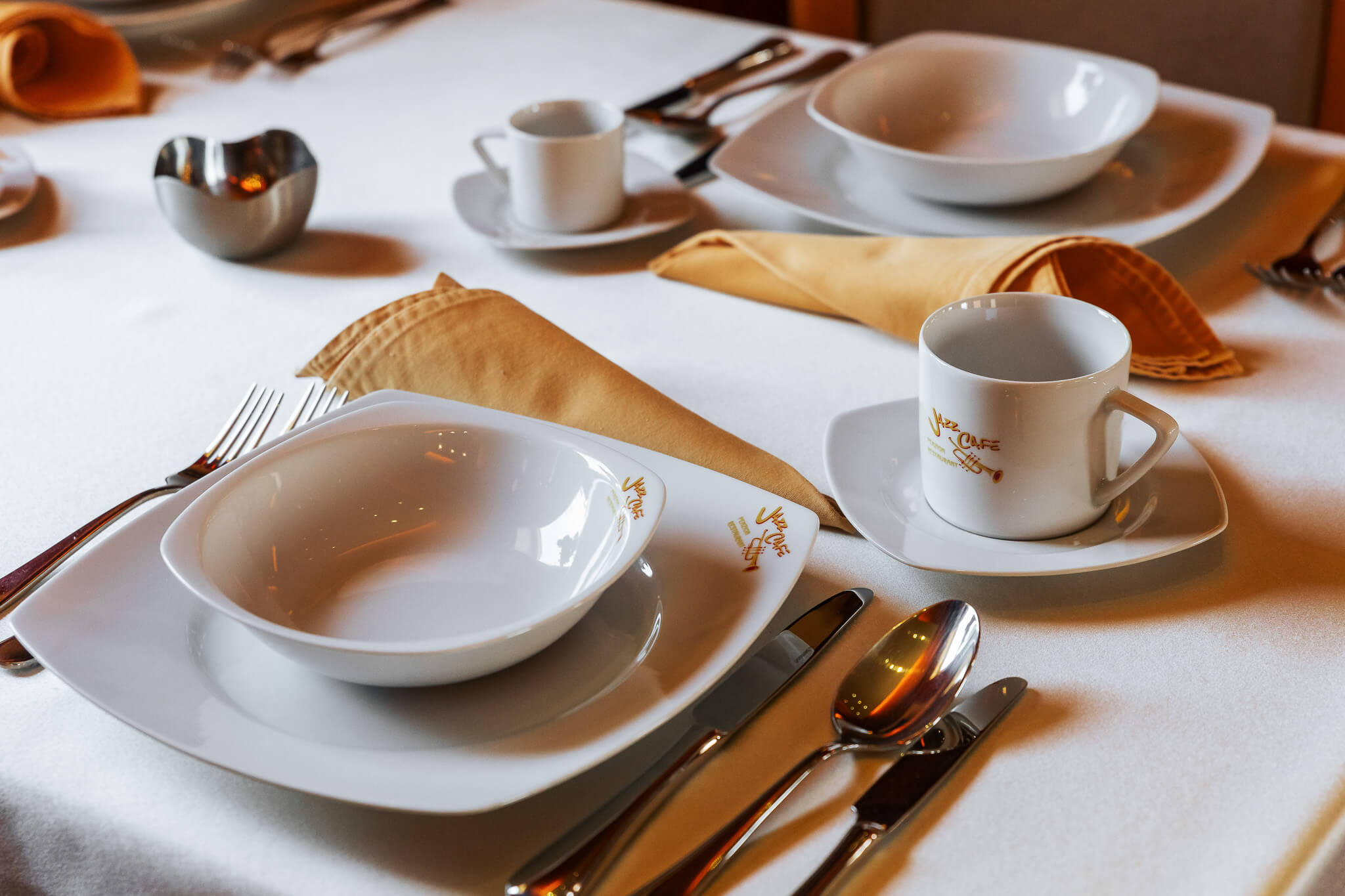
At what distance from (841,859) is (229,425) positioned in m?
0.41

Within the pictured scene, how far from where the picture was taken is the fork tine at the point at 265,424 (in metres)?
0.59

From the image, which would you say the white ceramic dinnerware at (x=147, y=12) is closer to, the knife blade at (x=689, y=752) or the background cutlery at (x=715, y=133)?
the background cutlery at (x=715, y=133)

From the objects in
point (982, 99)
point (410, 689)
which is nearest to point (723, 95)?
point (982, 99)

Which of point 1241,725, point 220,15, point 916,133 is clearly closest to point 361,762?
point 1241,725

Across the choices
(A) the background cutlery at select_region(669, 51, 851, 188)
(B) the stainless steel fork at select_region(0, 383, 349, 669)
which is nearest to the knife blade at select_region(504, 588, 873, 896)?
(B) the stainless steel fork at select_region(0, 383, 349, 669)

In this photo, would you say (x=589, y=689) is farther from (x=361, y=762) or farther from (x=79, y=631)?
(x=79, y=631)

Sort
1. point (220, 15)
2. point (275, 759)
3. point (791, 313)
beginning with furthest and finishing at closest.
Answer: point (220, 15) < point (791, 313) < point (275, 759)

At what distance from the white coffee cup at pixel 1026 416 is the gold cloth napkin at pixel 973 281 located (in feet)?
0.33

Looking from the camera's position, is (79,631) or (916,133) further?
(916,133)

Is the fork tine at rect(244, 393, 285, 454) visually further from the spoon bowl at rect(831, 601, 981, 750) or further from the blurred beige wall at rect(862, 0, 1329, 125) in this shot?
the blurred beige wall at rect(862, 0, 1329, 125)

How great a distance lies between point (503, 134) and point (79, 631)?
1.74 ft

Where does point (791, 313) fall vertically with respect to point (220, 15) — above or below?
below

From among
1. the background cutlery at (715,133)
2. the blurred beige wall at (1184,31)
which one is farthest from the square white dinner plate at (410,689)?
the blurred beige wall at (1184,31)

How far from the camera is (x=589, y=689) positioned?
15.7 inches
